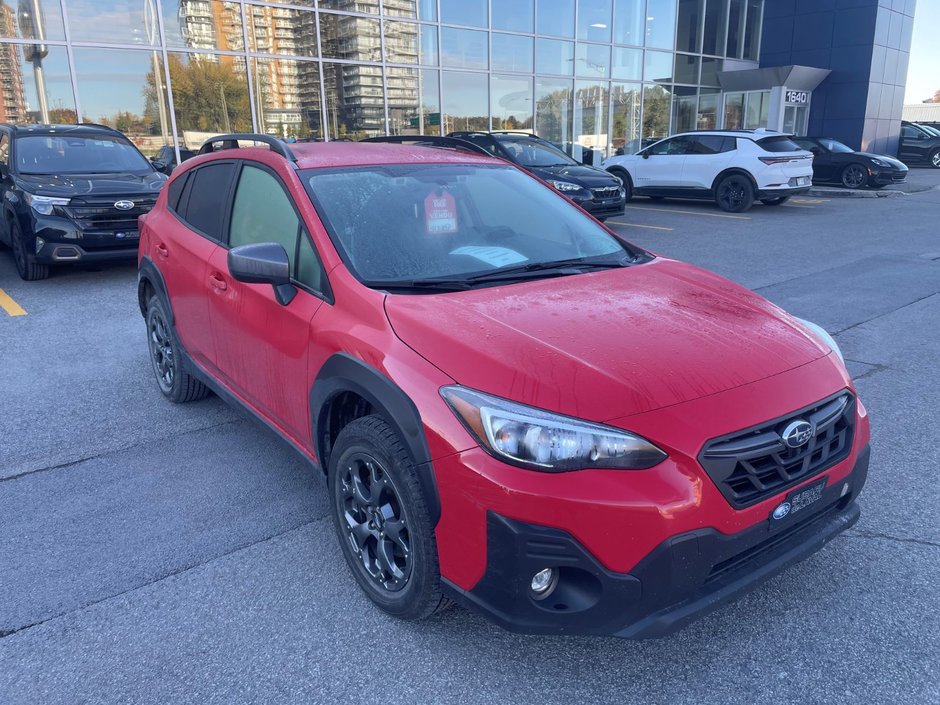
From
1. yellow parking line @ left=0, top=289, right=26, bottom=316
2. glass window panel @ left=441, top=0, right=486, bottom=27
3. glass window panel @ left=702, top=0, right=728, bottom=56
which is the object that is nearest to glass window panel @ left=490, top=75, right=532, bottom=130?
glass window panel @ left=441, top=0, right=486, bottom=27

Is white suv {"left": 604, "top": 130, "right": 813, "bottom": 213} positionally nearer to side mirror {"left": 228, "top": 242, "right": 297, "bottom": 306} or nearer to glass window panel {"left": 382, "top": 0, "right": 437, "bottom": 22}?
glass window panel {"left": 382, "top": 0, "right": 437, "bottom": 22}

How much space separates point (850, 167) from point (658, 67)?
24.9 feet

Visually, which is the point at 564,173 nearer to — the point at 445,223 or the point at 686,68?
the point at 445,223

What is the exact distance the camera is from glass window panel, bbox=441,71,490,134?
746 inches

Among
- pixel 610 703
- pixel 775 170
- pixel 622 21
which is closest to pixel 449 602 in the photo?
pixel 610 703

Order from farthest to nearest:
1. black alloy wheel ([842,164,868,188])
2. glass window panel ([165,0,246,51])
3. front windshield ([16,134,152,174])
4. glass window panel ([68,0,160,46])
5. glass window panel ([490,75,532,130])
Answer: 1. glass window panel ([490,75,532,130])
2. black alloy wheel ([842,164,868,188])
3. glass window panel ([165,0,246,51])
4. glass window panel ([68,0,160,46])
5. front windshield ([16,134,152,174])

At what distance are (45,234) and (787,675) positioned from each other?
819 centimetres

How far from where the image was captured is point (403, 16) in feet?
58.6

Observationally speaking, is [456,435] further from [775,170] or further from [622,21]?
[622,21]

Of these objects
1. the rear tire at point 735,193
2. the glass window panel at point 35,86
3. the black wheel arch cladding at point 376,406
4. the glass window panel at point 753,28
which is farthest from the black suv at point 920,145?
the black wheel arch cladding at point 376,406

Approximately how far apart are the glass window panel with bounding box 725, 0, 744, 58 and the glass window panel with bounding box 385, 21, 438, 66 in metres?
13.2

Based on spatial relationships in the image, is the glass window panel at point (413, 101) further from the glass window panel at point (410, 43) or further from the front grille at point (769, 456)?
the front grille at point (769, 456)

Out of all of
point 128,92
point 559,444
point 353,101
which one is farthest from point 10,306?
point 353,101

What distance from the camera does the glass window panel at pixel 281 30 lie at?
15.9 meters
